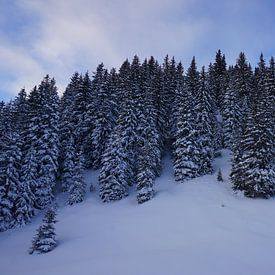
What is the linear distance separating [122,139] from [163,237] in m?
21.2

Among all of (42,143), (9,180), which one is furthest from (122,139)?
(9,180)

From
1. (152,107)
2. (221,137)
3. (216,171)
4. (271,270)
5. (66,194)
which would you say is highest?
(152,107)

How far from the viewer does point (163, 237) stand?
24.5 metres

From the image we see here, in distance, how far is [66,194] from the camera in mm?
44875

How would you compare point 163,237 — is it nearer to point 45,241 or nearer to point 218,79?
point 45,241

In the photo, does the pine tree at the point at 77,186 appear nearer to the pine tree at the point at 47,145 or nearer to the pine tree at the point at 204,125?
the pine tree at the point at 47,145

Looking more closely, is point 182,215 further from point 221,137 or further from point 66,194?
point 221,137

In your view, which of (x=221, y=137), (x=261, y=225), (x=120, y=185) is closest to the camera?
(x=261, y=225)

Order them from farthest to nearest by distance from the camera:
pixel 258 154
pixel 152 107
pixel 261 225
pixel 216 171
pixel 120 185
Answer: pixel 152 107 < pixel 216 171 < pixel 120 185 < pixel 258 154 < pixel 261 225

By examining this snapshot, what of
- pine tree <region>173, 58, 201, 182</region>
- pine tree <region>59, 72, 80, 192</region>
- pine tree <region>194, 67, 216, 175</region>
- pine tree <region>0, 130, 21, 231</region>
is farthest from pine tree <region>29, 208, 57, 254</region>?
pine tree <region>194, 67, 216, 175</region>

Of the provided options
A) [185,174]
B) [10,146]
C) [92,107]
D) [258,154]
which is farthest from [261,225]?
[92,107]

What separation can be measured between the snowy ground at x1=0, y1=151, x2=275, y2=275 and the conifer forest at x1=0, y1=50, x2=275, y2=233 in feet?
7.10

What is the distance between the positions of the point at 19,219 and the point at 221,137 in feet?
105

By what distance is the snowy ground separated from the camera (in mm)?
18359
